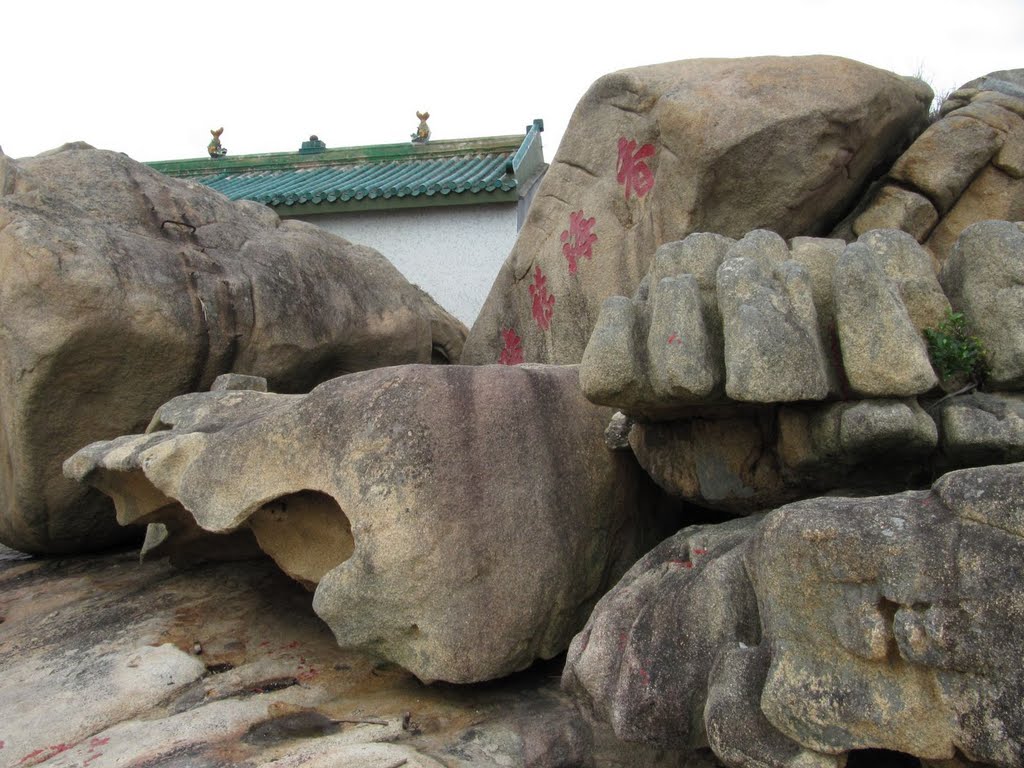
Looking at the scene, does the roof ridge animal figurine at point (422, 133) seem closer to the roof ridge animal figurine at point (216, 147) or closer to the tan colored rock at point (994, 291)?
the roof ridge animal figurine at point (216, 147)

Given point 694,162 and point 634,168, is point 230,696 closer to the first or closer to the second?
point 694,162

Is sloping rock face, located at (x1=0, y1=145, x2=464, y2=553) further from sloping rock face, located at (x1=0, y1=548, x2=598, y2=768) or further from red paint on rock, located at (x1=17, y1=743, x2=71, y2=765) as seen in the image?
red paint on rock, located at (x1=17, y1=743, x2=71, y2=765)

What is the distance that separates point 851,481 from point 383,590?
1.75 meters

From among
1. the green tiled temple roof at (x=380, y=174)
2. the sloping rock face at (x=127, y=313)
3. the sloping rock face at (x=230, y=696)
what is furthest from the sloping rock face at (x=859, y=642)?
the green tiled temple roof at (x=380, y=174)

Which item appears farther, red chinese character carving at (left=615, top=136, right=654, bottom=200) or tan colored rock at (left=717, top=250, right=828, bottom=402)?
red chinese character carving at (left=615, top=136, right=654, bottom=200)

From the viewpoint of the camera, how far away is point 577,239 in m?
5.33

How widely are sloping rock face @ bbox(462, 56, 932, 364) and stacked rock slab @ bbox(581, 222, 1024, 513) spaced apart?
0.90 meters

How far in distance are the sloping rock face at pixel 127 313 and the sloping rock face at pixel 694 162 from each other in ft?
4.45

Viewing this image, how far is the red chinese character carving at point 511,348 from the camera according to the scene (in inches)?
231

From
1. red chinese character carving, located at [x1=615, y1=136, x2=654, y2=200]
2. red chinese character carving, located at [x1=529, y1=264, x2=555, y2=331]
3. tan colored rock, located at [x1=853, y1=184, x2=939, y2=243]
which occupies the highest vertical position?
red chinese character carving, located at [x1=615, y1=136, x2=654, y2=200]

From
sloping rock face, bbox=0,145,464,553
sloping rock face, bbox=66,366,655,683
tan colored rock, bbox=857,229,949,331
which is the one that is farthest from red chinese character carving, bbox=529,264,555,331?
tan colored rock, bbox=857,229,949,331

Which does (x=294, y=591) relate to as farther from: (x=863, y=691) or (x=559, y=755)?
(x=863, y=691)

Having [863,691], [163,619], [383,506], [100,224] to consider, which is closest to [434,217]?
[100,224]

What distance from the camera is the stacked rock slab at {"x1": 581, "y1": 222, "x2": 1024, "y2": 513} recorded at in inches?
115
